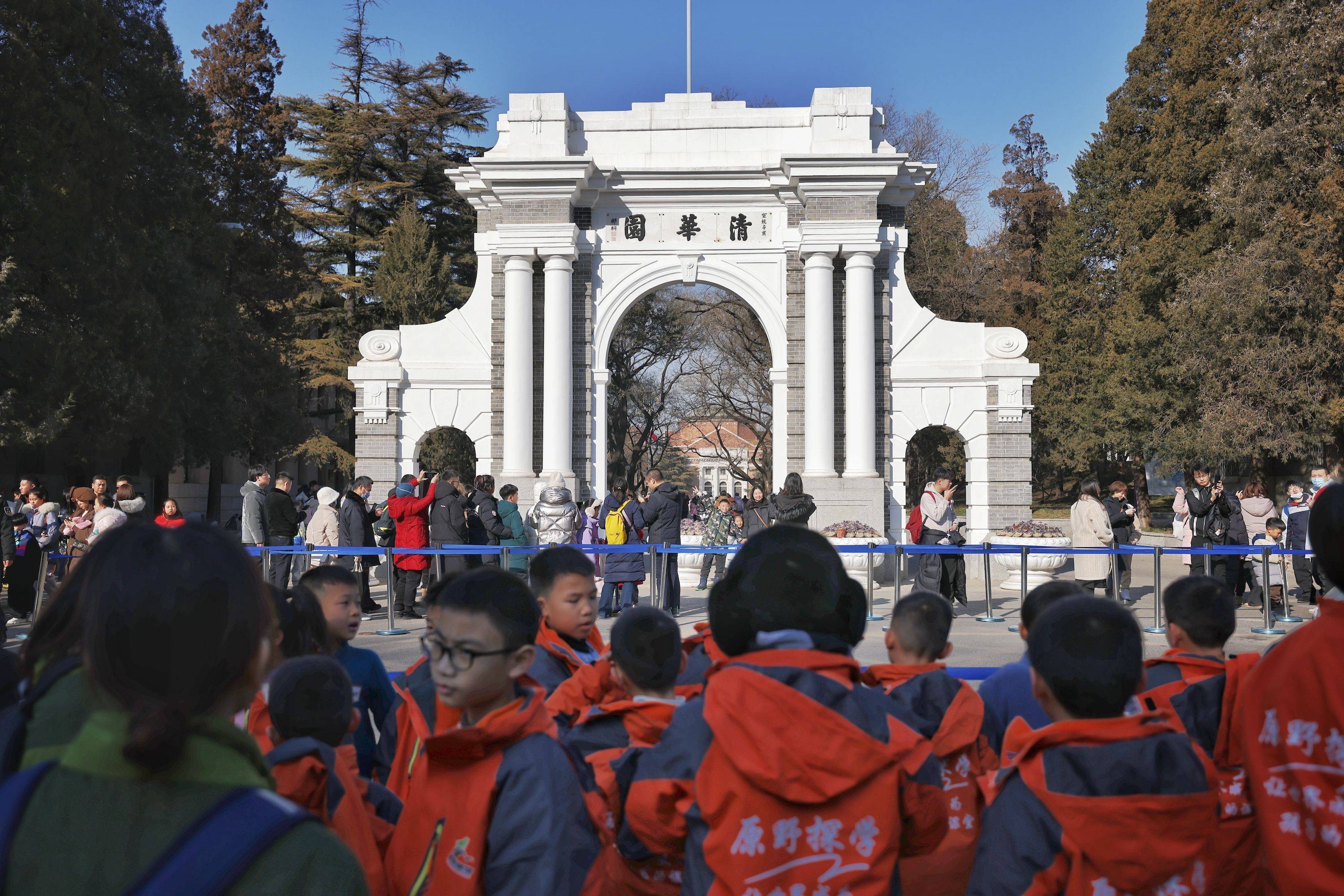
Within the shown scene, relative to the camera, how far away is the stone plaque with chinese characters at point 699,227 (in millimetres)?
18734

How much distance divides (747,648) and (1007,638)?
9522mm

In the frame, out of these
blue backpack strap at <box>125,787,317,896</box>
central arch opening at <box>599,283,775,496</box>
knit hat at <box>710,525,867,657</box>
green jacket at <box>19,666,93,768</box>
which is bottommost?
blue backpack strap at <box>125,787,317,896</box>

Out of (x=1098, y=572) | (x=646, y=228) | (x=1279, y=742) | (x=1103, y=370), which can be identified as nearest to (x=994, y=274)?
(x=1103, y=370)

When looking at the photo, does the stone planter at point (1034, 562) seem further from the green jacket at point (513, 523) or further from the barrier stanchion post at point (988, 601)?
the green jacket at point (513, 523)

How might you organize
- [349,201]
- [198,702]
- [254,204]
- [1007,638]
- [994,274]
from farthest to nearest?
[994,274]
[349,201]
[254,204]
[1007,638]
[198,702]

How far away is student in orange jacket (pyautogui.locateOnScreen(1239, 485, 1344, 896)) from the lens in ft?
6.69

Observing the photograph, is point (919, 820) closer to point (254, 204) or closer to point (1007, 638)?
point (1007, 638)

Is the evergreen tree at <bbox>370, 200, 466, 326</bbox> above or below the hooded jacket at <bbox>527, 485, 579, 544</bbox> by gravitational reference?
above

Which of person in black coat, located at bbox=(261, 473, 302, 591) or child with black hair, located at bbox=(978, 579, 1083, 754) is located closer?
child with black hair, located at bbox=(978, 579, 1083, 754)

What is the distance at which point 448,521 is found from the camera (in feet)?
40.6

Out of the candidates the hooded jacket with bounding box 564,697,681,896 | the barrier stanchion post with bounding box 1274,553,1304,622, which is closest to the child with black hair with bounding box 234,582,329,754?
the hooded jacket with bounding box 564,697,681,896

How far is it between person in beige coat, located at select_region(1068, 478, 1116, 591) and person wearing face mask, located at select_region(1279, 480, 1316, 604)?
2207 mm

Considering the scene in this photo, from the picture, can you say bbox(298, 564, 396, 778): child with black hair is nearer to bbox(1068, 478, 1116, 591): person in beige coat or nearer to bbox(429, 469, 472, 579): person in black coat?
bbox(429, 469, 472, 579): person in black coat

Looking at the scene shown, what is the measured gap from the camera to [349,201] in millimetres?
35500
